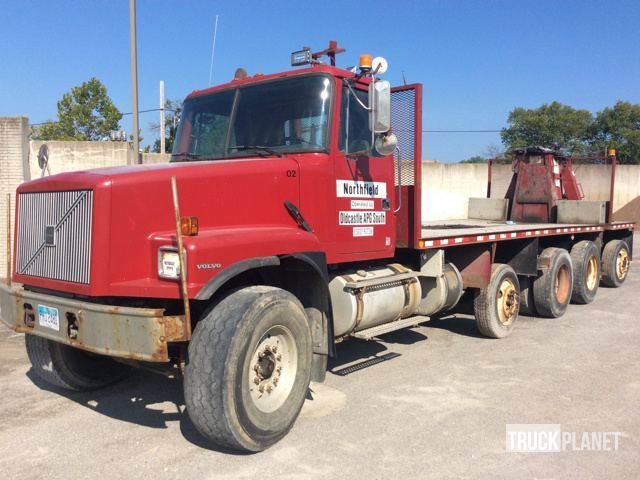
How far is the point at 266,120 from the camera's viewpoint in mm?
5059

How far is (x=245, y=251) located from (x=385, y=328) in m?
2.08

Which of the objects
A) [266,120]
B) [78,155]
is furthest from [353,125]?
[78,155]

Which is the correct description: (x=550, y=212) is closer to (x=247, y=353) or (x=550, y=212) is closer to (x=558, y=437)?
(x=558, y=437)

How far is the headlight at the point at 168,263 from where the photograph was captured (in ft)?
12.0

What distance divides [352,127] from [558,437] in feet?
9.98

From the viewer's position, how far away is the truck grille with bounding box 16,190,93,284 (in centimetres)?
378

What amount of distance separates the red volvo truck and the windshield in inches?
0.5

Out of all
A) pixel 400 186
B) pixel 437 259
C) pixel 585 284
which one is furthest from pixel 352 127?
pixel 585 284

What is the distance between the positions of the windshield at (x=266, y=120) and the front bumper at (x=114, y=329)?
6.15 ft

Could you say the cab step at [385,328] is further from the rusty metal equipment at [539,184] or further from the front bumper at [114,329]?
the rusty metal equipment at [539,184]

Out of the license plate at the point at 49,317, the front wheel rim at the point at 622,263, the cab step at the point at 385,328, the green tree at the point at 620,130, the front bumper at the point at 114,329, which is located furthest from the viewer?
the green tree at the point at 620,130

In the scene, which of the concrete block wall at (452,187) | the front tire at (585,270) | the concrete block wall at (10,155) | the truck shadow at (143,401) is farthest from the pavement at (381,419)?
the concrete block wall at (452,187)

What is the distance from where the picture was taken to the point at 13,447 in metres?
3.98

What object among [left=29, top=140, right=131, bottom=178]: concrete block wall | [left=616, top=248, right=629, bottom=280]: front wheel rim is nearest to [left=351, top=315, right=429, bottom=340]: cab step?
[left=616, top=248, right=629, bottom=280]: front wheel rim
